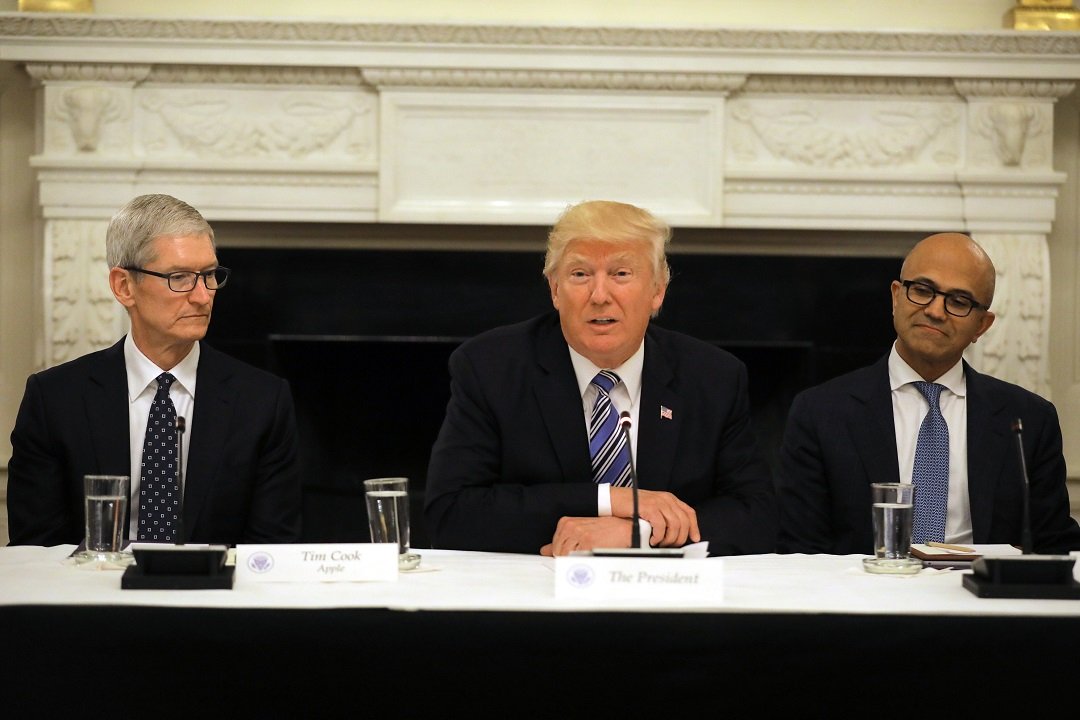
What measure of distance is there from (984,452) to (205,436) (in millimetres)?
1543

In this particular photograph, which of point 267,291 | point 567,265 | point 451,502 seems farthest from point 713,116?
point 451,502

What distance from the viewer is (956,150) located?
4172 mm

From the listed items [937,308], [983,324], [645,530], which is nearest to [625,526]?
[645,530]

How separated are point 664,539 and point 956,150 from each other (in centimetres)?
259

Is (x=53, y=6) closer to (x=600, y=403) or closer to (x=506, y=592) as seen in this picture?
(x=600, y=403)

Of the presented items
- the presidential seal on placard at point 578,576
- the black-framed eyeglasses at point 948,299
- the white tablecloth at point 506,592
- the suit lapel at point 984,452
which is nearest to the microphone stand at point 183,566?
the white tablecloth at point 506,592

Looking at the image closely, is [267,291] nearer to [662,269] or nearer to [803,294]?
[803,294]

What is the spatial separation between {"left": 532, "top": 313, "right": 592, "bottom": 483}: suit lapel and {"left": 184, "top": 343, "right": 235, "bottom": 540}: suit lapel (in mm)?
619

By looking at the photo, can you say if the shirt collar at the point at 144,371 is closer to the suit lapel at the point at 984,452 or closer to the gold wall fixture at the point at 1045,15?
the suit lapel at the point at 984,452

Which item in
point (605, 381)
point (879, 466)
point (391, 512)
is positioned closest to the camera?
point (391, 512)

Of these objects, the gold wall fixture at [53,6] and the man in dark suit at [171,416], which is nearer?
the man in dark suit at [171,416]

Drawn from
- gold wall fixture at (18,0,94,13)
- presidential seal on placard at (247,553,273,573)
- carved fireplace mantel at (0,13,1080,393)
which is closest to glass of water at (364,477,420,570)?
presidential seal on placard at (247,553,273,573)

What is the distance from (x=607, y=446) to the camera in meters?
2.33

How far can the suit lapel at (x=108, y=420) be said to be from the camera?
92.6 inches
